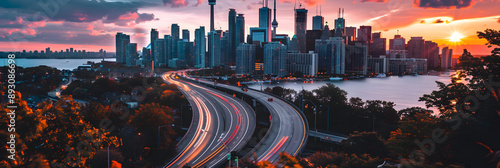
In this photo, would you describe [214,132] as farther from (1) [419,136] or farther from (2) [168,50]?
(2) [168,50]

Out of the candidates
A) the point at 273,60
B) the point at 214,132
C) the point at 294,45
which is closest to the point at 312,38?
the point at 294,45

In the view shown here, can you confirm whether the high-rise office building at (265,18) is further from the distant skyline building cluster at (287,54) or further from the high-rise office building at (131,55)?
the high-rise office building at (131,55)

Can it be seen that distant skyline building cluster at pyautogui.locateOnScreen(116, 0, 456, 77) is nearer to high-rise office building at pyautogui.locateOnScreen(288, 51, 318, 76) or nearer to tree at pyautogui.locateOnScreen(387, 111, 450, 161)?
high-rise office building at pyautogui.locateOnScreen(288, 51, 318, 76)

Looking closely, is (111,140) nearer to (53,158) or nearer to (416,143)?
(53,158)

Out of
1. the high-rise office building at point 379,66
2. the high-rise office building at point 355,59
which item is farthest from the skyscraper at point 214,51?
the high-rise office building at point 379,66

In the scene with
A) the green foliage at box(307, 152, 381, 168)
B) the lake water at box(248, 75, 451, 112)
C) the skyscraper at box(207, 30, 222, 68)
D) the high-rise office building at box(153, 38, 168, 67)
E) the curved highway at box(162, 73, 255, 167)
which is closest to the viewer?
the green foliage at box(307, 152, 381, 168)

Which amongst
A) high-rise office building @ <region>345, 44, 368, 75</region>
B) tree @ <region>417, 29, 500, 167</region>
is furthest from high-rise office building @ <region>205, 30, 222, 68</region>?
tree @ <region>417, 29, 500, 167</region>

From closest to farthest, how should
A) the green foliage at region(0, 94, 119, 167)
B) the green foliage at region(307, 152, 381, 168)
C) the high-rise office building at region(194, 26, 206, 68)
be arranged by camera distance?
the green foliage at region(0, 94, 119, 167) < the green foliage at region(307, 152, 381, 168) < the high-rise office building at region(194, 26, 206, 68)
